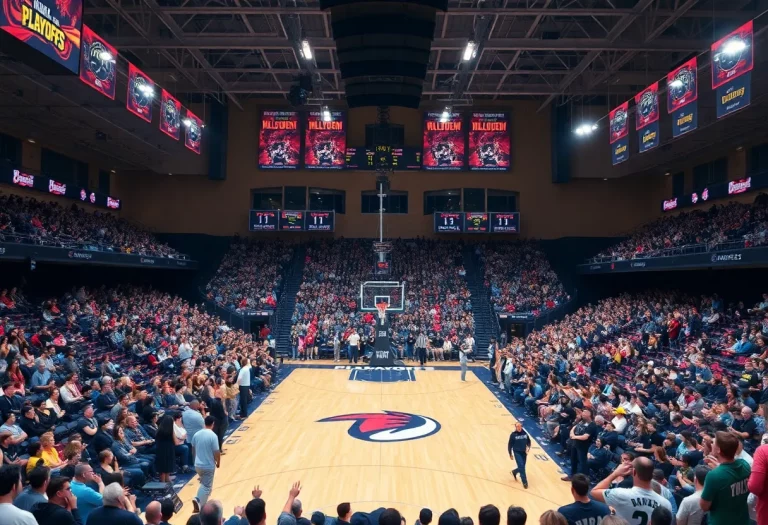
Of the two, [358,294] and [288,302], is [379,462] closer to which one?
[358,294]

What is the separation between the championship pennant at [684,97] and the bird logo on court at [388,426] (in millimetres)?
11346

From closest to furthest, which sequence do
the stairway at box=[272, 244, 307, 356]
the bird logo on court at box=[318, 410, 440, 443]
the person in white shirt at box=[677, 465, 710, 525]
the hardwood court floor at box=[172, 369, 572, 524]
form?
the person in white shirt at box=[677, 465, 710, 525]
the hardwood court floor at box=[172, 369, 572, 524]
the bird logo on court at box=[318, 410, 440, 443]
the stairway at box=[272, 244, 307, 356]

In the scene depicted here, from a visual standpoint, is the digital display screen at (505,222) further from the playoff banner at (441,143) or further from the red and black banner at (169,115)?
the red and black banner at (169,115)

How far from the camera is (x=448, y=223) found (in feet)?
105

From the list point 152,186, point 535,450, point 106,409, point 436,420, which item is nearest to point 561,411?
point 535,450

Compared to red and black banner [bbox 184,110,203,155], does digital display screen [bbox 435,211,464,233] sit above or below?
below

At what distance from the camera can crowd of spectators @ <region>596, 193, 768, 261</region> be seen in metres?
20.2

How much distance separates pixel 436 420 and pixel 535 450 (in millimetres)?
3288

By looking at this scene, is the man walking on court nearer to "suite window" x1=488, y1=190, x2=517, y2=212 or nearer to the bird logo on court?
the bird logo on court

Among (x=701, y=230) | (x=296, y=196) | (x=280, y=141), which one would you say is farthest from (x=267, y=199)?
(x=701, y=230)

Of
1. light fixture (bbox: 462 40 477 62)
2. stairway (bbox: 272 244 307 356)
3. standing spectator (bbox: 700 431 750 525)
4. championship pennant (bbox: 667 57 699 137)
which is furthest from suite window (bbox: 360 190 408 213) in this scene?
standing spectator (bbox: 700 431 750 525)

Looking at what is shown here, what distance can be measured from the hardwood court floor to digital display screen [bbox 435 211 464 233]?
1497cm

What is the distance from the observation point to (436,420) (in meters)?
15.3

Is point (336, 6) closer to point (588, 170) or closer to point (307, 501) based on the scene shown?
point (307, 501)
